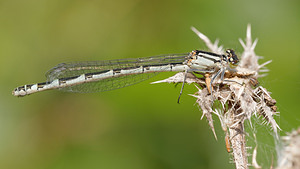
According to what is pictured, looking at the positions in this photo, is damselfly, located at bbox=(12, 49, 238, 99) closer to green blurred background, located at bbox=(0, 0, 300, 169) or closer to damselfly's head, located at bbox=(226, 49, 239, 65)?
green blurred background, located at bbox=(0, 0, 300, 169)

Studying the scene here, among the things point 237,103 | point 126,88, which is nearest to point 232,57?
point 237,103

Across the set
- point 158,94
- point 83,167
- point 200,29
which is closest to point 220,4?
point 200,29

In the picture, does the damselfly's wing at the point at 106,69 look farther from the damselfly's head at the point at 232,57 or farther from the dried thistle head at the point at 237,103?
the dried thistle head at the point at 237,103

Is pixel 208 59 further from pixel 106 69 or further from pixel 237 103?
pixel 106 69

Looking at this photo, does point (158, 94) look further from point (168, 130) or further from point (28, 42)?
point (28, 42)

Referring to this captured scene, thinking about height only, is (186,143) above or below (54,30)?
below

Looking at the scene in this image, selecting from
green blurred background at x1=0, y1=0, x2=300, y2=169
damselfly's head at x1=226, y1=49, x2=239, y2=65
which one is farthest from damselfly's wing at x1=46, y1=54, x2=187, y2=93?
damselfly's head at x1=226, y1=49, x2=239, y2=65
